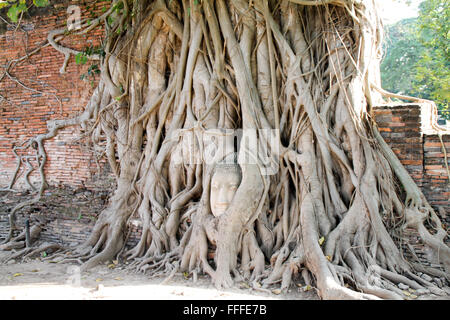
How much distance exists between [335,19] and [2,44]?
213 inches

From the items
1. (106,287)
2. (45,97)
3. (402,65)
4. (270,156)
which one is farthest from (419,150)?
(402,65)

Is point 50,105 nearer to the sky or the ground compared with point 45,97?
nearer to the ground

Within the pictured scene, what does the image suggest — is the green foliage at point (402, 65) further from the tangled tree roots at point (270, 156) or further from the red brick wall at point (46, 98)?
the red brick wall at point (46, 98)

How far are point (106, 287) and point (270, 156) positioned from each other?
211 cm

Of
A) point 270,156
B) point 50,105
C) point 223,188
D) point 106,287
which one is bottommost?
point 106,287

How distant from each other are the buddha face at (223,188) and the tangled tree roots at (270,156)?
98 mm

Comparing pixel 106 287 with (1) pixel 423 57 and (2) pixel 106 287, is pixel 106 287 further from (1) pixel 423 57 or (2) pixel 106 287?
(1) pixel 423 57

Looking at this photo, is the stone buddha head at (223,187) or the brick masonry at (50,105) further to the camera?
the brick masonry at (50,105)

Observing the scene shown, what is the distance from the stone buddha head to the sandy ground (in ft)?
2.45

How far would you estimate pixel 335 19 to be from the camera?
433cm

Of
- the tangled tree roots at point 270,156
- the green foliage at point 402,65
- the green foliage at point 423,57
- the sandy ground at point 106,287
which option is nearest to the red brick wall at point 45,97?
the tangled tree roots at point 270,156

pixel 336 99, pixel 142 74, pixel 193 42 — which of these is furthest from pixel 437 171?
pixel 142 74

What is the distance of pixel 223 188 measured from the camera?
13.8ft

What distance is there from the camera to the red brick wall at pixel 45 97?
5.91m
